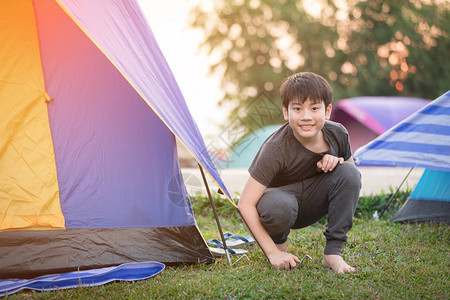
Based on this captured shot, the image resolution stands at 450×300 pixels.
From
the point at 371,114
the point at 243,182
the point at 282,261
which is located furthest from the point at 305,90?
the point at 371,114

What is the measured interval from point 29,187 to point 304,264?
1217mm

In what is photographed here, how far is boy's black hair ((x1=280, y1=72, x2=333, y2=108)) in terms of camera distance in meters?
1.89

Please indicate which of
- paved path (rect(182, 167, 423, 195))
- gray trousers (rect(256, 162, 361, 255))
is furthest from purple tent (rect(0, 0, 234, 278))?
paved path (rect(182, 167, 423, 195))

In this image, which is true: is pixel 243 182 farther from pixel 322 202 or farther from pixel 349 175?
pixel 349 175

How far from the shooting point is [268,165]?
191cm

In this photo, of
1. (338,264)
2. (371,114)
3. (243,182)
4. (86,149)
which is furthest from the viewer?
(371,114)

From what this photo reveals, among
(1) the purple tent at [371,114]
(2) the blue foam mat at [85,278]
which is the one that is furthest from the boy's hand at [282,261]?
(1) the purple tent at [371,114]

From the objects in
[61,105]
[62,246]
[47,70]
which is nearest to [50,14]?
[47,70]

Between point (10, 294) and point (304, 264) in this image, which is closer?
point (10, 294)

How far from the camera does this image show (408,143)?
2629mm

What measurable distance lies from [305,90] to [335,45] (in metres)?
12.5

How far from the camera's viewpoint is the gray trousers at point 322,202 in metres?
1.89

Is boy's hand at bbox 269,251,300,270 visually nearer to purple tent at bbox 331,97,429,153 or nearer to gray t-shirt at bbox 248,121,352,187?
gray t-shirt at bbox 248,121,352,187

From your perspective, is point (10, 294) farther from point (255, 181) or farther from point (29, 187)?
point (255, 181)
